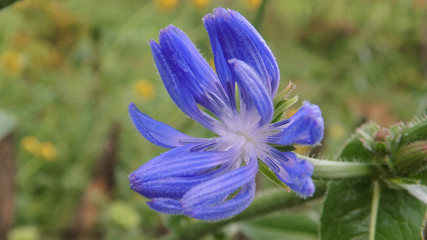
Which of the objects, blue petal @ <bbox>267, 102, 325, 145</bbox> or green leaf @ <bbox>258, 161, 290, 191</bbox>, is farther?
green leaf @ <bbox>258, 161, 290, 191</bbox>

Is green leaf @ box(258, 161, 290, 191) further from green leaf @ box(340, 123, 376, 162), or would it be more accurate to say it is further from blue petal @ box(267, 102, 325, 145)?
green leaf @ box(340, 123, 376, 162)

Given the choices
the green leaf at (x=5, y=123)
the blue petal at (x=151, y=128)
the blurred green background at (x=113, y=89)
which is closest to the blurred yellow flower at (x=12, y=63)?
the blurred green background at (x=113, y=89)

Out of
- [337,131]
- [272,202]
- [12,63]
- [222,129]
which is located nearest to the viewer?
[222,129]

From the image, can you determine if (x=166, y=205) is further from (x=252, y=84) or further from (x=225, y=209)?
(x=252, y=84)

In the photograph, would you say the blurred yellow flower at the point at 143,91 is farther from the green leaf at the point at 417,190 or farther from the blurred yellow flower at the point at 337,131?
the green leaf at the point at 417,190

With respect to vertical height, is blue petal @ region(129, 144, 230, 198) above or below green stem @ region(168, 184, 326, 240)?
below

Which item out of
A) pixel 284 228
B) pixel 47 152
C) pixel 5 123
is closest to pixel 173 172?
pixel 5 123

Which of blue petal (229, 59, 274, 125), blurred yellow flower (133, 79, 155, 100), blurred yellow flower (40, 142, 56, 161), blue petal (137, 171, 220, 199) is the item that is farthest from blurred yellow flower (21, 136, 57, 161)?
blue petal (229, 59, 274, 125)
